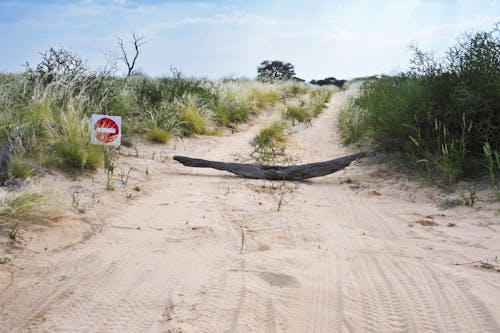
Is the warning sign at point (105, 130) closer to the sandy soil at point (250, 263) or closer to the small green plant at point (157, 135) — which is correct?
the sandy soil at point (250, 263)

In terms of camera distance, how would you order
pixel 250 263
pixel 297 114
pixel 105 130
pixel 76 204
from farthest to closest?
pixel 297 114 → pixel 105 130 → pixel 76 204 → pixel 250 263

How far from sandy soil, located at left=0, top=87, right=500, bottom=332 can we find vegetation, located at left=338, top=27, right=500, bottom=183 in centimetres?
62

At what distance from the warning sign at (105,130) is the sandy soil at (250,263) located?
19.6 inches

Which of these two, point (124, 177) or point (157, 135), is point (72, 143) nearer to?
point (124, 177)

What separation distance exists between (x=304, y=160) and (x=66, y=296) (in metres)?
5.53

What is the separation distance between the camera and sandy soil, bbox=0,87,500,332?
95.1 inches

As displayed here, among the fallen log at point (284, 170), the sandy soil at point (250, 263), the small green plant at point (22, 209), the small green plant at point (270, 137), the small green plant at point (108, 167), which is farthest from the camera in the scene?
the small green plant at point (270, 137)

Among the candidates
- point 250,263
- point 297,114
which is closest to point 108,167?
point 250,263

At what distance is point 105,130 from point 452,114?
4486 millimetres

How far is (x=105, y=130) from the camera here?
220 inches

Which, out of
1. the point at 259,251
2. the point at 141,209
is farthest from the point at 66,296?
the point at 141,209

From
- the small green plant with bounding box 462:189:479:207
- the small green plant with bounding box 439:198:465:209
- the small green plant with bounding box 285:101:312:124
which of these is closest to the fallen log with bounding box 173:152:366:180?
the small green plant with bounding box 439:198:465:209

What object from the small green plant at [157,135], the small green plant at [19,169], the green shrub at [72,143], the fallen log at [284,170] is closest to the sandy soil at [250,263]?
the small green plant at [19,169]

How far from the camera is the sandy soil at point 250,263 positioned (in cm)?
242
